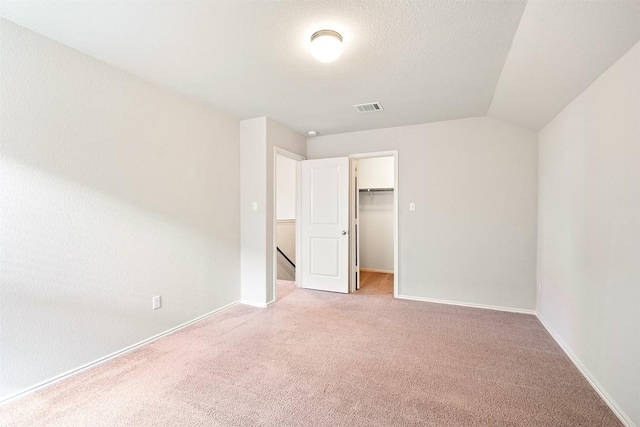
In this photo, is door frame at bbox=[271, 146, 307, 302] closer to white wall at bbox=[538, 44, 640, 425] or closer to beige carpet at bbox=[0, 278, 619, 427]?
beige carpet at bbox=[0, 278, 619, 427]

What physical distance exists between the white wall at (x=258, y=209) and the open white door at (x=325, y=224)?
0.81 m

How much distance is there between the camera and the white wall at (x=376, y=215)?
5754mm

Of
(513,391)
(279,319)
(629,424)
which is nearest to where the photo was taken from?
(629,424)

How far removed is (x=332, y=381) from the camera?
2080 millimetres

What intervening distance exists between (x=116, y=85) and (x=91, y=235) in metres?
1.26

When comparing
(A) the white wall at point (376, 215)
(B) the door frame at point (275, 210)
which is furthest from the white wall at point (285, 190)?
(B) the door frame at point (275, 210)

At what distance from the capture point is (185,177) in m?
3.06

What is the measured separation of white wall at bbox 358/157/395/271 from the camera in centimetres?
575

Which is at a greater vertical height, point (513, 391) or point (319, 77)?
point (319, 77)

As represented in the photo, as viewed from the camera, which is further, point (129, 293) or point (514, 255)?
point (514, 255)

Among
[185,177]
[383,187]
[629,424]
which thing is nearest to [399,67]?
[185,177]

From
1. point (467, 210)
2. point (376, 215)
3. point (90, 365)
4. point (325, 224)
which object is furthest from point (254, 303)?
point (376, 215)

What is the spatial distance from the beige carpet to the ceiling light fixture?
2284 mm

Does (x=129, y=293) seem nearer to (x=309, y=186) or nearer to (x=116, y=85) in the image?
(x=116, y=85)
